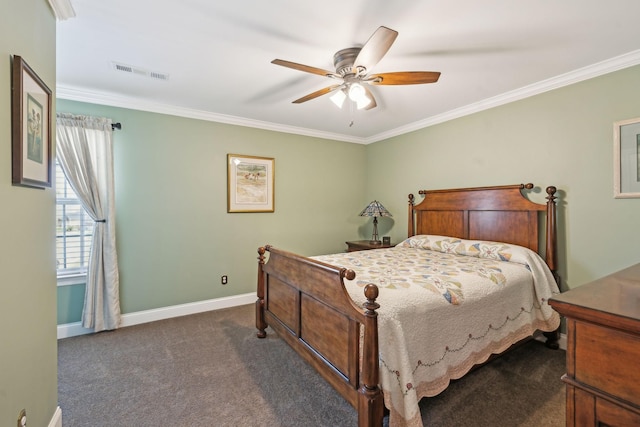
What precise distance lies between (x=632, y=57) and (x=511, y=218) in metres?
1.52

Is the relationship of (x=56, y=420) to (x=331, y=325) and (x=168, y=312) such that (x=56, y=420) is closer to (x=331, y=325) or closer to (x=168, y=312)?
(x=331, y=325)

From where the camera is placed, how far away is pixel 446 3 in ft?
5.45

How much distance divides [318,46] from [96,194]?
257 centimetres

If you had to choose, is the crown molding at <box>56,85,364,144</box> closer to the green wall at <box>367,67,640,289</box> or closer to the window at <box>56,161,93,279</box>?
the window at <box>56,161,93,279</box>

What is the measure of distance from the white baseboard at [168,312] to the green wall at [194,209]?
64 millimetres

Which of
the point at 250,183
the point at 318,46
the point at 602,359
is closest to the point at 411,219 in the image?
the point at 250,183

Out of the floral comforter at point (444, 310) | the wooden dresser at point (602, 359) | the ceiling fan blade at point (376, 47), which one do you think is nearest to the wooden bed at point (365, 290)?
the floral comforter at point (444, 310)

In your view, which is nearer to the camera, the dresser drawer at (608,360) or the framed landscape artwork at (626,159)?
the dresser drawer at (608,360)

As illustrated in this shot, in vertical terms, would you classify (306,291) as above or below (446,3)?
→ below

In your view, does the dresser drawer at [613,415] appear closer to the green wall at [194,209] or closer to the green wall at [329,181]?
the green wall at [329,181]

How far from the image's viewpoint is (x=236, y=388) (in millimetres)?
2088

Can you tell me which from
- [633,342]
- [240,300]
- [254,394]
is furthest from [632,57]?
[240,300]

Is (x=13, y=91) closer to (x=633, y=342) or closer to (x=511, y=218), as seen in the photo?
(x=633, y=342)

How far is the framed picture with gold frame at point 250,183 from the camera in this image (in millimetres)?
3760
